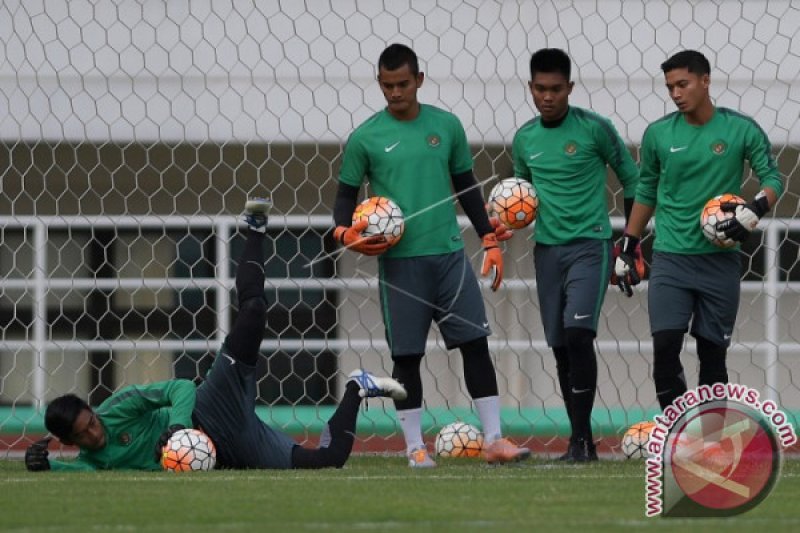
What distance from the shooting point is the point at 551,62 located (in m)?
7.70

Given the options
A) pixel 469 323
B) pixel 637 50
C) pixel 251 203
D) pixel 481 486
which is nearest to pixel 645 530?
pixel 481 486

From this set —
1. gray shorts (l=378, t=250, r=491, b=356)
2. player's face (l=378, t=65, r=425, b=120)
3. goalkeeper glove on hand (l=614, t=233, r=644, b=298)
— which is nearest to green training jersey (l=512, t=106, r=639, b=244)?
goalkeeper glove on hand (l=614, t=233, r=644, b=298)

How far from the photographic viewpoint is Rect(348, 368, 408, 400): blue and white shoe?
7.60 m

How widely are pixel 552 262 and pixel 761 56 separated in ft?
12.9

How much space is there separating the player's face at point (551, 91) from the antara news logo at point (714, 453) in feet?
4.41

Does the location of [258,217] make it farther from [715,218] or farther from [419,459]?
[715,218]

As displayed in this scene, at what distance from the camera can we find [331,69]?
1130cm

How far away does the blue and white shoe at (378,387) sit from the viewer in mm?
7602

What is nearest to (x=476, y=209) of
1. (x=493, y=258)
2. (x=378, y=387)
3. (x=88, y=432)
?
(x=493, y=258)

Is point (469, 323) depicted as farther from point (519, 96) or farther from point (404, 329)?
point (519, 96)

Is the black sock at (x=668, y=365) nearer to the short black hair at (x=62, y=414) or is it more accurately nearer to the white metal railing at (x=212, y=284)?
the short black hair at (x=62, y=414)

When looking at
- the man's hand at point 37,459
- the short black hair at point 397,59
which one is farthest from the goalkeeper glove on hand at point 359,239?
the man's hand at point 37,459

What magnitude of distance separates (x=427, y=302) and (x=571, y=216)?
74cm

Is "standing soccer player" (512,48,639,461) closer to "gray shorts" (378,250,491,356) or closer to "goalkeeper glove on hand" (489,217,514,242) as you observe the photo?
"goalkeeper glove on hand" (489,217,514,242)
